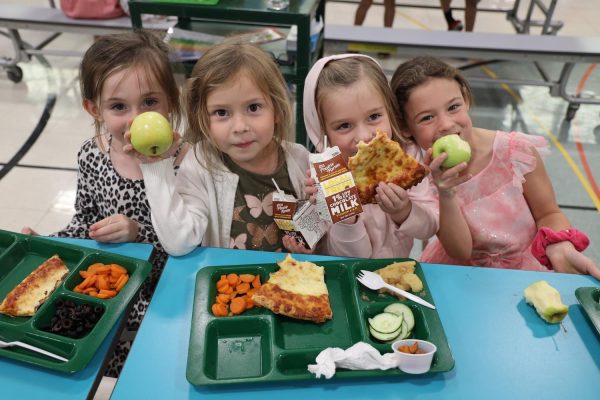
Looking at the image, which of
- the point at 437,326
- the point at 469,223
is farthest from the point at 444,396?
the point at 469,223

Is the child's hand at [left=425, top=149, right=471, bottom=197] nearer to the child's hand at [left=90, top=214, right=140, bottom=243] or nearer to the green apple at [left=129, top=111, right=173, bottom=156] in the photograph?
the green apple at [left=129, top=111, right=173, bottom=156]

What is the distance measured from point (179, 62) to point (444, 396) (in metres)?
2.76

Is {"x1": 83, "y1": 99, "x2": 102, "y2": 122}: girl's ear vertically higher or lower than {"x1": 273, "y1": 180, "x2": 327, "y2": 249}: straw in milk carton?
higher

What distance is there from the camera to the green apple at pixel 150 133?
1470mm

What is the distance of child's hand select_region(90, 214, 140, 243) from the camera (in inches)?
61.9

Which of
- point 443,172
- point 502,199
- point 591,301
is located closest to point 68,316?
point 443,172

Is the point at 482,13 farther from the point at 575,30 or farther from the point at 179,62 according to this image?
the point at 179,62

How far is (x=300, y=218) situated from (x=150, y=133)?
0.53 metres

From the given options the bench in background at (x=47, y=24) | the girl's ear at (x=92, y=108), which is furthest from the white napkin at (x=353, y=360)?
the bench in background at (x=47, y=24)

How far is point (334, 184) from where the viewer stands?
1372 millimetres

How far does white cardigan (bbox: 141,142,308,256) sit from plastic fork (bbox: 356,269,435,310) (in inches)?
19.9

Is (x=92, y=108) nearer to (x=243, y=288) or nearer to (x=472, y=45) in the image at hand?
(x=243, y=288)

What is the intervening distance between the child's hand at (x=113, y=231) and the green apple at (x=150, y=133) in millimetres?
271

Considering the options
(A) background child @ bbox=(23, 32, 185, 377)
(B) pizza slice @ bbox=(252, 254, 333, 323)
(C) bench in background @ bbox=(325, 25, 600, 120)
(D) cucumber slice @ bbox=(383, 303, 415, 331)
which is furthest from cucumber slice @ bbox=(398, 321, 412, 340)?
(C) bench in background @ bbox=(325, 25, 600, 120)
